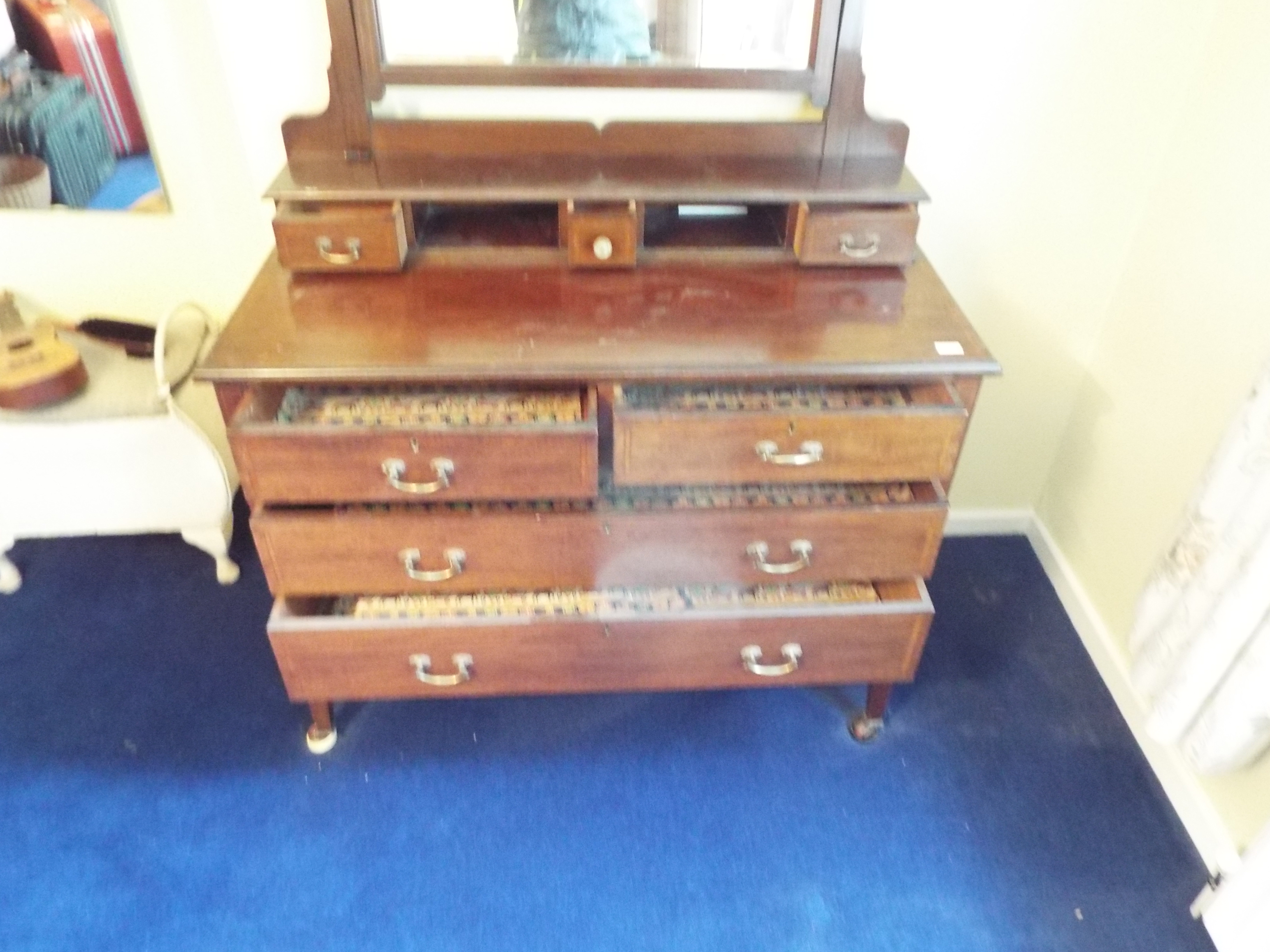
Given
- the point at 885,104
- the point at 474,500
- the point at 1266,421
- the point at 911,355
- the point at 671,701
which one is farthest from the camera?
the point at 671,701

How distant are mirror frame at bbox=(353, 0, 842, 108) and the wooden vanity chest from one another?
0.01m

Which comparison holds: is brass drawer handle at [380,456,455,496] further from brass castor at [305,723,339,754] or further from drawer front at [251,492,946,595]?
brass castor at [305,723,339,754]

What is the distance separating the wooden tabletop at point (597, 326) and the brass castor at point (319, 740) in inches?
26.2

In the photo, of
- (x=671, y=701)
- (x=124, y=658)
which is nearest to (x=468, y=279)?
(x=671, y=701)

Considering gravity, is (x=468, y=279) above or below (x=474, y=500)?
above

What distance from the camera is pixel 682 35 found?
4.27 ft

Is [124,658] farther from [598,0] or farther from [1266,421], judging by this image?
[1266,421]

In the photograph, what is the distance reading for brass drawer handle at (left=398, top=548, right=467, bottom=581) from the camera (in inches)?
49.4

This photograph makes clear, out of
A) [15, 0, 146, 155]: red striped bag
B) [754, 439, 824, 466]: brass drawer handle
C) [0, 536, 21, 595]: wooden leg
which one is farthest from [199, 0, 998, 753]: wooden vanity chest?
[0, 536, 21, 595]: wooden leg

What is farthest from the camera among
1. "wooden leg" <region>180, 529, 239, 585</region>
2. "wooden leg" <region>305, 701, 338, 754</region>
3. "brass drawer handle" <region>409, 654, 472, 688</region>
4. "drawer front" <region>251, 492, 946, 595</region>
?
"wooden leg" <region>180, 529, 239, 585</region>

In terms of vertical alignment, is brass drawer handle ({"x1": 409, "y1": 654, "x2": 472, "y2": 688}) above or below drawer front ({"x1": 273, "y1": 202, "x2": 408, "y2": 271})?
below

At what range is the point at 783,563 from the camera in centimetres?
131

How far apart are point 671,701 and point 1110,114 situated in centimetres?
117

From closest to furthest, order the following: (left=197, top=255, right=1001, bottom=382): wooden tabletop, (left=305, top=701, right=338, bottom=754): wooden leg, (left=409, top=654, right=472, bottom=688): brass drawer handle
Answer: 1. (left=197, top=255, right=1001, bottom=382): wooden tabletop
2. (left=409, top=654, right=472, bottom=688): brass drawer handle
3. (left=305, top=701, right=338, bottom=754): wooden leg
